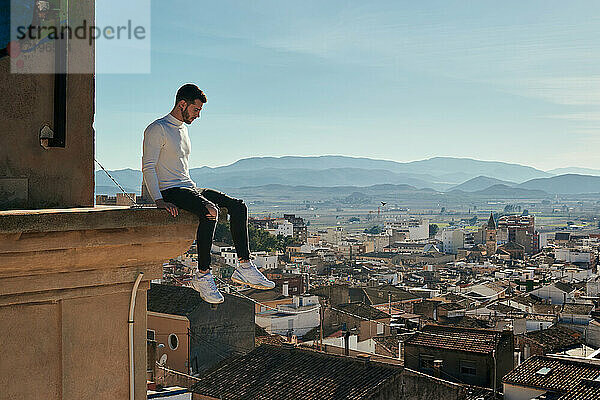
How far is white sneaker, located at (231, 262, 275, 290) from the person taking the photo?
262cm

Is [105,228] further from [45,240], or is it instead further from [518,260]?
[518,260]

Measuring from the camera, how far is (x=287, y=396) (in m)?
12.9

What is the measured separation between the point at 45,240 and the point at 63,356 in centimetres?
29

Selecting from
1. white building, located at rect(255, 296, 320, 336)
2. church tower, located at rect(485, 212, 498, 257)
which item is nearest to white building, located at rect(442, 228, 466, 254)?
church tower, located at rect(485, 212, 498, 257)

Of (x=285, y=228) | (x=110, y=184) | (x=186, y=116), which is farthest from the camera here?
(x=285, y=228)

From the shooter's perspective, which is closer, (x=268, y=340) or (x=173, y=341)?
(x=173, y=341)

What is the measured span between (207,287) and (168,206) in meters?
0.56

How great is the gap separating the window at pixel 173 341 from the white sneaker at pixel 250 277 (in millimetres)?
16305

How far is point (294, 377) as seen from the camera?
537 inches

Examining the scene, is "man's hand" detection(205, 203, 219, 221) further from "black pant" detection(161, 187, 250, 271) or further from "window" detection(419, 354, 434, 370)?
"window" detection(419, 354, 434, 370)

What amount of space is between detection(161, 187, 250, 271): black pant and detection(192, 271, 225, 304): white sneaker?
3cm

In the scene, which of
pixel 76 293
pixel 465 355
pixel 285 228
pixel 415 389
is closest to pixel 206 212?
pixel 76 293

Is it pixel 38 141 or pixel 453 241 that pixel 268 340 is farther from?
pixel 453 241

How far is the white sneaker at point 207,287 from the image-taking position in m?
2.42
